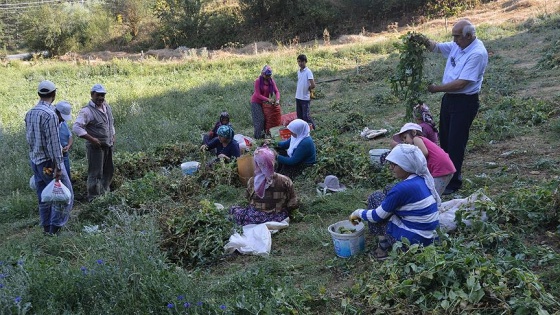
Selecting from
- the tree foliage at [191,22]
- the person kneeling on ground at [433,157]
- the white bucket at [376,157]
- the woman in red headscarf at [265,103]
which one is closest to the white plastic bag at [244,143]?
the woman in red headscarf at [265,103]

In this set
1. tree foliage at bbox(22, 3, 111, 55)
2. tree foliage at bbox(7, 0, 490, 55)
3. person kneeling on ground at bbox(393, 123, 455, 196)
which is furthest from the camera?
tree foliage at bbox(22, 3, 111, 55)

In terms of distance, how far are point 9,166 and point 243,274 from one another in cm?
666

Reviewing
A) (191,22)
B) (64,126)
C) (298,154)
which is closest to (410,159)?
(298,154)

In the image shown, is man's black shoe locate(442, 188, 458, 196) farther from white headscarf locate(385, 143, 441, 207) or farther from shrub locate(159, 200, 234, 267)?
shrub locate(159, 200, 234, 267)

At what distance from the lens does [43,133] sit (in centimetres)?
519

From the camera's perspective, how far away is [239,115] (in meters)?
11.8

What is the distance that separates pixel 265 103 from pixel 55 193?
457 cm

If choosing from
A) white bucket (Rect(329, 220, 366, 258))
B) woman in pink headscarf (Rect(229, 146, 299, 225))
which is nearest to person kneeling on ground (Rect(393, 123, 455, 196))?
white bucket (Rect(329, 220, 366, 258))

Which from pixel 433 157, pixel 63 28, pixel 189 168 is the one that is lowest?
pixel 189 168

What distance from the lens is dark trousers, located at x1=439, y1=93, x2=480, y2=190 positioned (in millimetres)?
5285

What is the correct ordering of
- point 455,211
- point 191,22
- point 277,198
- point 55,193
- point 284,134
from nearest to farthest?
point 455,211 < point 55,193 < point 277,198 < point 284,134 < point 191,22

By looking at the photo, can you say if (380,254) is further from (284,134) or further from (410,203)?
(284,134)

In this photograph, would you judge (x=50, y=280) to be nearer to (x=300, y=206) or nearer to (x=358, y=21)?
(x=300, y=206)

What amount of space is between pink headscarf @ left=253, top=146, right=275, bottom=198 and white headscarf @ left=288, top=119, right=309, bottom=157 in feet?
3.63
